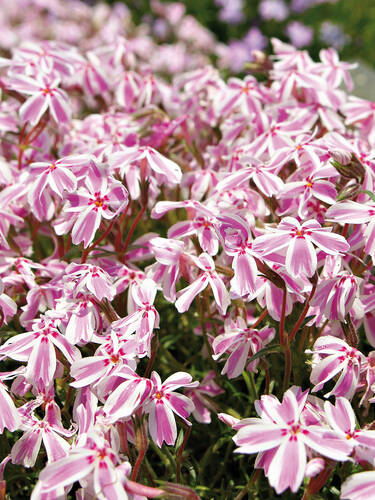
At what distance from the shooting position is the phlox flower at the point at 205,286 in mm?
1131

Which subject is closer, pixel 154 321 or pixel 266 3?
pixel 154 321

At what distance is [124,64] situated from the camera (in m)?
1.99

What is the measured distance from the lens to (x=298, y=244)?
105 centimetres

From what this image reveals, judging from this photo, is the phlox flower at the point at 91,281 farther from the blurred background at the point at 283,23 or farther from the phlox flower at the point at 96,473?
the blurred background at the point at 283,23

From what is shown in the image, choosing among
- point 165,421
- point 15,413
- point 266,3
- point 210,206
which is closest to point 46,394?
point 15,413

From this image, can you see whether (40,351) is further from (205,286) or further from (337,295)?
(337,295)

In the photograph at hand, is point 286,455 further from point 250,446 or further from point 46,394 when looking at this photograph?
point 46,394

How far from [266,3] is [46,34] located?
1.75 m

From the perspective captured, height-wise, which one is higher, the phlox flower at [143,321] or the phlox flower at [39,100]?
the phlox flower at [39,100]

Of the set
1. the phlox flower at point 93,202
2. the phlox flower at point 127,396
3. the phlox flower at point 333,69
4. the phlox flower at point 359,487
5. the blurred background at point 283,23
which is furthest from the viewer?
the blurred background at point 283,23

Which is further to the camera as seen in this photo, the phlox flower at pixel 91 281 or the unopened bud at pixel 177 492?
the phlox flower at pixel 91 281

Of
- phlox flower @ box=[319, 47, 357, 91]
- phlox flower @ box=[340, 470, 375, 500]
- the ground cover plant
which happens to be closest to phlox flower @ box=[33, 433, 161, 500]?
the ground cover plant

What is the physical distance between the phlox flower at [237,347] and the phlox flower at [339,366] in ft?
0.41

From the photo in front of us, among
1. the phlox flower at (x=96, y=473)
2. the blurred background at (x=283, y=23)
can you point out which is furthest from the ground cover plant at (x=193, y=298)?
the blurred background at (x=283, y=23)
